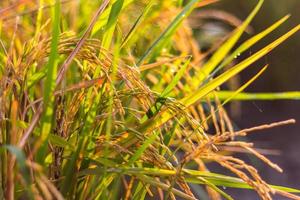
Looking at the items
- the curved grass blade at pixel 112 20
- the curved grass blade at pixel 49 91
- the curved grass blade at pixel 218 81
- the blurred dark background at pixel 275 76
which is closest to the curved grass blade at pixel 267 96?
the curved grass blade at pixel 218 81

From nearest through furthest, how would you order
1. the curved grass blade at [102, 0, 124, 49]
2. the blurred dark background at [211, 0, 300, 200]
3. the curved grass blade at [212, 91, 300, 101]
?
the curved grass blade at [102, 0, 124, 49] → the curved grass blade at [212, 91, 300, 101] → the blurred dark background at [211, 0, 300, 200]

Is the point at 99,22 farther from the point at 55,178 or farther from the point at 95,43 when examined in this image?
the point at 55,178

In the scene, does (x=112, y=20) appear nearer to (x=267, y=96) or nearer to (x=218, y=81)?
(x=218, y=81)

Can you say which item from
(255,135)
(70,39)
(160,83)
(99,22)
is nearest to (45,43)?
(70,39)

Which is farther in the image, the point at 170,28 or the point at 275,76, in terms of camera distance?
the point at 275,76

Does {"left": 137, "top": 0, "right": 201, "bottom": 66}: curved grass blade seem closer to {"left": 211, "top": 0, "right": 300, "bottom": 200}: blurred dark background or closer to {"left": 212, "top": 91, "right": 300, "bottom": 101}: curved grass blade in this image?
{"left": 212, "top": 91, "right": 300, "bottom": 101}: curved grass blade

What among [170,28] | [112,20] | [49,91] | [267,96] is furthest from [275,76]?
[49,91]

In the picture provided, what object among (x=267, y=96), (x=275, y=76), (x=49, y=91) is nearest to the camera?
(x=49, y=91)

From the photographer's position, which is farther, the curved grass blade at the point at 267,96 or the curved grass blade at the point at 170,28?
the curved grass blade at the point at 267,96

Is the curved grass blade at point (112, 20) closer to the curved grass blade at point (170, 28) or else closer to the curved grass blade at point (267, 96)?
the curved grass blade at point (170, 28)

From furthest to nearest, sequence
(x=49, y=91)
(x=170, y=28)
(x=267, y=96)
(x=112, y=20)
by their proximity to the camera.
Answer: (x=267, y=96)
(x=170, y=28)
(x=112, y=20)
(x=49, y=91)

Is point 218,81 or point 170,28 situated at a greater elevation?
point 170,28

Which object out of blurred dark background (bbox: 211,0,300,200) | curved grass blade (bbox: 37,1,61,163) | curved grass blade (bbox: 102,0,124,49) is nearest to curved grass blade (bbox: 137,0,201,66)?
curved grass blade (bbox: 102,0,124,49)
